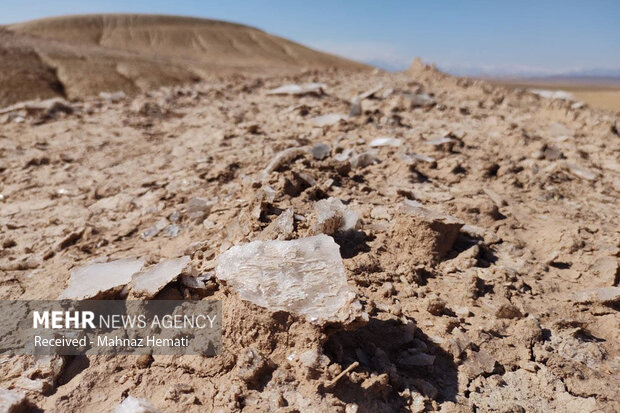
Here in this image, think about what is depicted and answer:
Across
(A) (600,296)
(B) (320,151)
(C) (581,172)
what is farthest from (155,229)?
(C) (581,172)

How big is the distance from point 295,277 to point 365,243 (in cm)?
71

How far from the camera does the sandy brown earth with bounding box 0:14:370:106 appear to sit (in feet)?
46.8

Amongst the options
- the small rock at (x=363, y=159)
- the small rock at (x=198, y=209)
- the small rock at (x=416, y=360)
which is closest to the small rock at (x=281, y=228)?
the small rock at (x=198, y=209)

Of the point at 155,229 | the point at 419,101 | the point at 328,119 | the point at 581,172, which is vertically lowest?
the point at 155,229

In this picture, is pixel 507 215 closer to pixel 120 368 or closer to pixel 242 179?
pixel 242 179

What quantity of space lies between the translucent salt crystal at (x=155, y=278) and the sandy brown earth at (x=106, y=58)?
353 inches

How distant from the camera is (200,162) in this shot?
3.53 meters

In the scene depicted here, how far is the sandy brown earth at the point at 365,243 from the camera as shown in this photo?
154cm

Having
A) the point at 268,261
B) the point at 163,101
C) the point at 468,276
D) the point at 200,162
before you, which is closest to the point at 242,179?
the point at 200,162

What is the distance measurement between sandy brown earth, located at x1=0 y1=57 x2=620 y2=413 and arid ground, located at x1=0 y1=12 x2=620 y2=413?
0.01 metres

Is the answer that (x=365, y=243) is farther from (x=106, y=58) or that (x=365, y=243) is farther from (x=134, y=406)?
(x=106, y=58)

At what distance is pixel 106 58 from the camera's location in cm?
1802

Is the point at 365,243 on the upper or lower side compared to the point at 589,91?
upper

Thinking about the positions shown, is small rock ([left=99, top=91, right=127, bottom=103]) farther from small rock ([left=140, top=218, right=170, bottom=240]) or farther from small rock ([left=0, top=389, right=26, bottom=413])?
small rock ([left=0, top=389, right=26, bottom=413])
